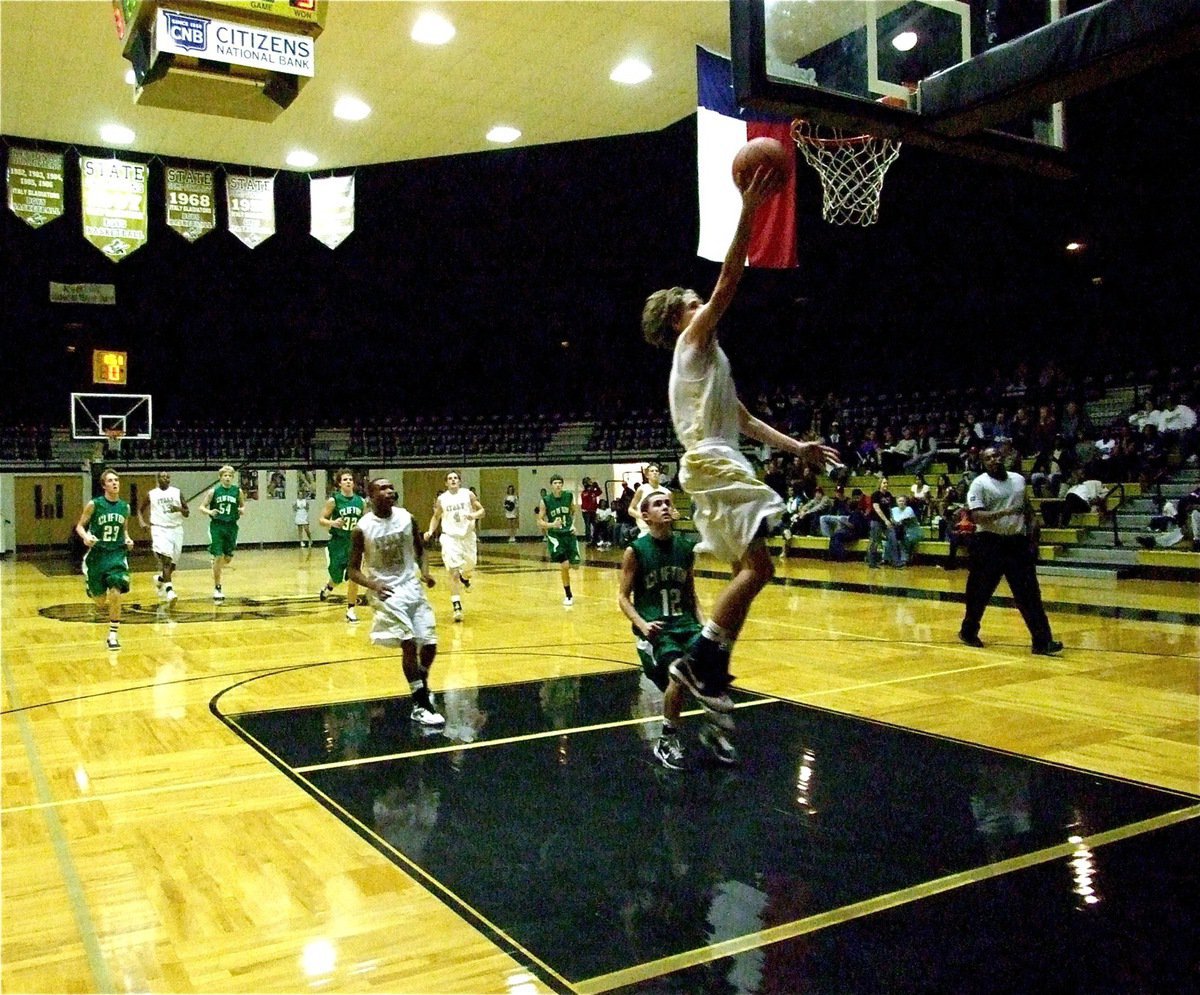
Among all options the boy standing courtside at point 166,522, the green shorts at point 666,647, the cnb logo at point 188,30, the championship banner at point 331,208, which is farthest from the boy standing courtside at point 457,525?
the green shorts at point 666,647

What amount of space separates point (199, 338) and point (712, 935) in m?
26.9

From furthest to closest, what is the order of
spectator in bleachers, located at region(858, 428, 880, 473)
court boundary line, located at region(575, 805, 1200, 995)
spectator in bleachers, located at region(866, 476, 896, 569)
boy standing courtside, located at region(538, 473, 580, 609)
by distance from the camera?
1. spectator in bleachers, located at region(858, 428, 880, 473)
2. spectator in bleachers, located at region(866, 476, 896, 569)
3. boy standing courtside, located at region(538, 473, 580, 609)
4. court boundary line, located at region(575, 805, 1200, 995)

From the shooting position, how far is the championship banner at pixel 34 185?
12672 millimetres

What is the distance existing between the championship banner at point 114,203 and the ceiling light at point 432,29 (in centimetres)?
487

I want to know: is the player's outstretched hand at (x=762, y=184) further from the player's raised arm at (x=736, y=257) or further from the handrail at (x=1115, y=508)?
the handrail at (x=1115, y=508)

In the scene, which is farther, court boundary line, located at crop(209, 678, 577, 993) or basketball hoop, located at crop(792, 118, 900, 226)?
basketball hoop, located at crop(792, 118, 900, 226)

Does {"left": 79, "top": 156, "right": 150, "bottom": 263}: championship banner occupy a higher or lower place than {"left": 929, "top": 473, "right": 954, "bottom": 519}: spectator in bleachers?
higher

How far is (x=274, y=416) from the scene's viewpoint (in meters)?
27.2

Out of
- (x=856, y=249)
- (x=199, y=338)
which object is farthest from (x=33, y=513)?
(x=856, y=249)

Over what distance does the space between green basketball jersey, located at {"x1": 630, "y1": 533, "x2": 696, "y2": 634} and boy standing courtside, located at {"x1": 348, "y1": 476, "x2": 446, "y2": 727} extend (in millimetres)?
1382

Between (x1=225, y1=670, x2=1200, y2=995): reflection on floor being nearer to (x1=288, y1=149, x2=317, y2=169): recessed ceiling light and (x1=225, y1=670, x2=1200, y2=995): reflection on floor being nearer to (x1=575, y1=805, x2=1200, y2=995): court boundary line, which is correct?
(x1=575, y1=805, x2=1200, y2=995): court boundary line

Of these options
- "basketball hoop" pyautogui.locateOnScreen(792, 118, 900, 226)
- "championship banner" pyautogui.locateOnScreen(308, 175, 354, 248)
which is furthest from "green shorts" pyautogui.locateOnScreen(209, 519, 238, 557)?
"basketball hoop" pyautogui.locateOnScreen(792, 118, 900, 226)

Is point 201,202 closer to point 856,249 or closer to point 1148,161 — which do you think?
point 856,249

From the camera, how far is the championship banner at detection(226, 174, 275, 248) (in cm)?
1377
